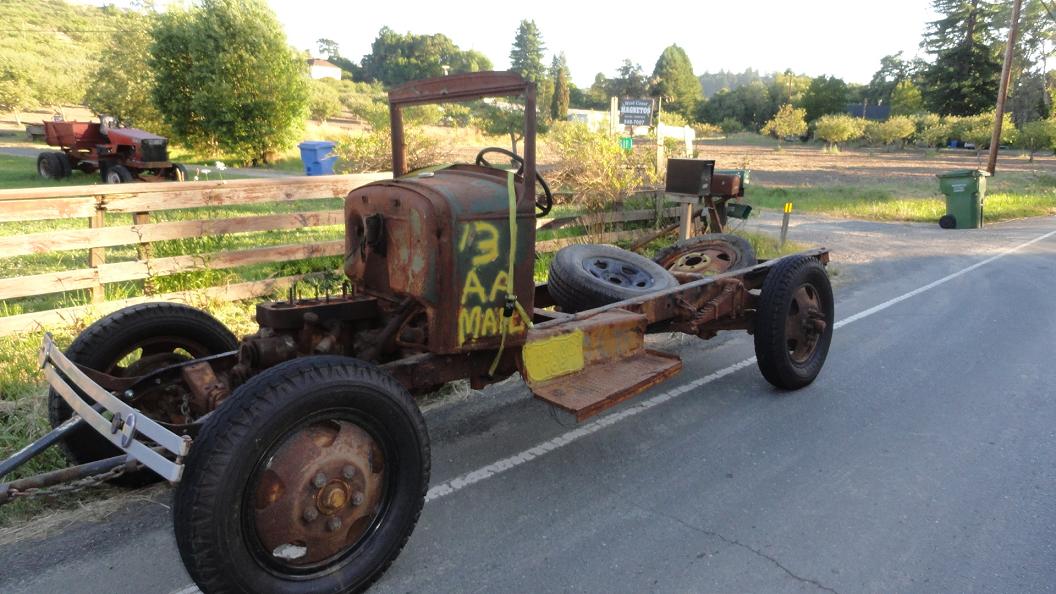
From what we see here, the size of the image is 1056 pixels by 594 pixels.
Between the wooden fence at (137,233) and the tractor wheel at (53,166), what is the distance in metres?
13.5

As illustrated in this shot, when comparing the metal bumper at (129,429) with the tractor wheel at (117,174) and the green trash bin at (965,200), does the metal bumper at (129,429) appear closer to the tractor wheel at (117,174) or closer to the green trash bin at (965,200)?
the tractor wheel at (117,174)

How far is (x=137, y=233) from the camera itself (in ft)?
19.1

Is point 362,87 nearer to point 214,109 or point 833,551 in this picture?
point 214,109

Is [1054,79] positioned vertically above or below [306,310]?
above

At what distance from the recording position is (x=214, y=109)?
22797 millimetres

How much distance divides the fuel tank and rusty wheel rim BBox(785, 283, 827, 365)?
246cm

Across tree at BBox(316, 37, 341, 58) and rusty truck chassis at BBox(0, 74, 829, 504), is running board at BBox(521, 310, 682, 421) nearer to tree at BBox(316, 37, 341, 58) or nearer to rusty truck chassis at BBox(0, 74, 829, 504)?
rusty truck chassis at BBox(0, 74, 829, 504)

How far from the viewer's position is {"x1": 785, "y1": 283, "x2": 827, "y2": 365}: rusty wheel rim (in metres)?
5.02

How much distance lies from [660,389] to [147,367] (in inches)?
133

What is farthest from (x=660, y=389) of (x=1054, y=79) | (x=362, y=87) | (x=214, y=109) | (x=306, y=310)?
(x=362, y=87)

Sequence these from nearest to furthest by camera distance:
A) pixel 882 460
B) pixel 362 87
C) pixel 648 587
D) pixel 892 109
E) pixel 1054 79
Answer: pixel 648 587 < pixel 882 460 < pixel 1054 79 < pixel 892 109 < pixel 362 87

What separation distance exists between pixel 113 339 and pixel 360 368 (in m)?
1.54

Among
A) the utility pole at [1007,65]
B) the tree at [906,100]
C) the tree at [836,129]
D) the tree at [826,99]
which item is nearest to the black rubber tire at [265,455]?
the utility pole at [1007,65]

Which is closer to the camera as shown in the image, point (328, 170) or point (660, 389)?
point (660, 389)
